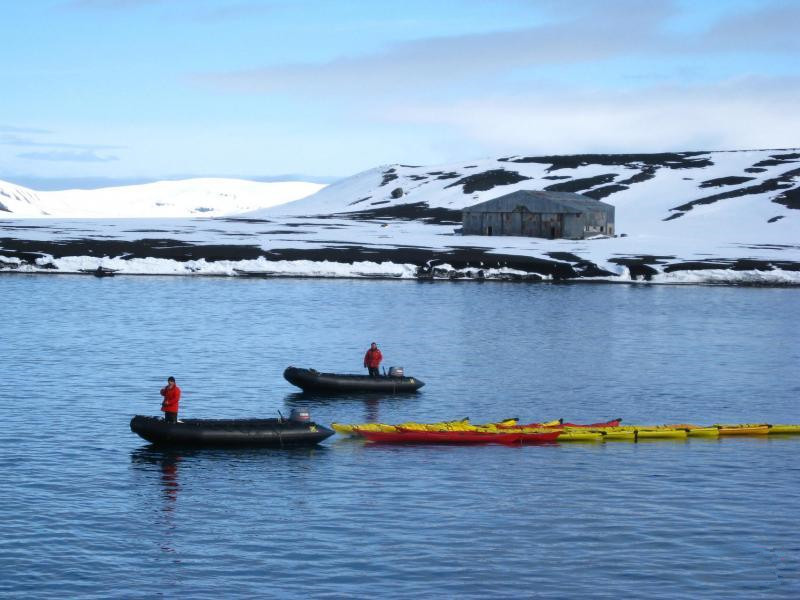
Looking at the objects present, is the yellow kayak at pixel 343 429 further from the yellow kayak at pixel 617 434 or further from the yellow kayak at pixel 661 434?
the yellow kayak at pixel 661 434

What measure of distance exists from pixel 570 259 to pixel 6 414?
103m

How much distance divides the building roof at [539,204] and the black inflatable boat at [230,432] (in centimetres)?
13097

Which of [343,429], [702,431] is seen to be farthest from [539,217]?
[343,429]

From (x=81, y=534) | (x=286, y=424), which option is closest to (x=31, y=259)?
(x=286, y=424)

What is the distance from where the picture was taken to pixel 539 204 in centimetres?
17600

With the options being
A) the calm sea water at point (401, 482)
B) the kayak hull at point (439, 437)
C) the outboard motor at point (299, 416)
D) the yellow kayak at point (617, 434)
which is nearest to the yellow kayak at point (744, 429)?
the calm sea water at point (401, 482)

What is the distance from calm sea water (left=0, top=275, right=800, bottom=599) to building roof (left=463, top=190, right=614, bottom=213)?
295 feet

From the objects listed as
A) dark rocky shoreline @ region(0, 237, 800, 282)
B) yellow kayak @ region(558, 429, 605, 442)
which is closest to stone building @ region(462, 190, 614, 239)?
dark rocky shoreline @ region(0, 237, 800, 282)

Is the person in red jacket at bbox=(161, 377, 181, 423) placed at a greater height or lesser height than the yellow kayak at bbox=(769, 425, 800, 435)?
greater

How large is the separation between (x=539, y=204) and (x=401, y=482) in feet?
450

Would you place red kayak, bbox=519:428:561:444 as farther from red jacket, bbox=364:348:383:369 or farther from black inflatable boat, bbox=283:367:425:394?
red jacket, bbox=364:348:383:369

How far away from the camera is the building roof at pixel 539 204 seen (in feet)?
574

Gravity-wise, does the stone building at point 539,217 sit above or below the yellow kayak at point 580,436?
above

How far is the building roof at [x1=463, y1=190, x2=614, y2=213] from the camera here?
574 feet
